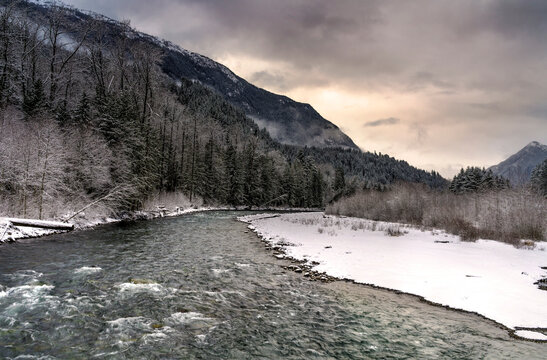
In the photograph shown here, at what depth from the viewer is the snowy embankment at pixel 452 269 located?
848 centimetres

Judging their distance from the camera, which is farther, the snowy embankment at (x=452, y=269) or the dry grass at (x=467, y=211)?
the dry grass at (x=467, y=211)

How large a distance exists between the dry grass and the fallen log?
92.9 ft

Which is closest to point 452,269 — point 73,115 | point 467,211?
point 467,211

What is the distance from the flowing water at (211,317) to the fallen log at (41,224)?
249 inches

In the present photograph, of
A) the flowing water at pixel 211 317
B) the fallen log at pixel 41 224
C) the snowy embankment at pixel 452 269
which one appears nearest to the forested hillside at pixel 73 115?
the fallen log at pixel 41 224

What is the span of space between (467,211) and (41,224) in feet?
120

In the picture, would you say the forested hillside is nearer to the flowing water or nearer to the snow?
the flowing water

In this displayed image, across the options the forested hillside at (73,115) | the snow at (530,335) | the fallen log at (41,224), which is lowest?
the snow at (530,335)

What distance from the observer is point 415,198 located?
36.3m

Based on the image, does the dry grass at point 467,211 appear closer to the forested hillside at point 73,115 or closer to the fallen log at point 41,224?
the fallen log at point 41,224

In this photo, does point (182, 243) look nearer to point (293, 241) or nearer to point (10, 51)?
point (293, 241)

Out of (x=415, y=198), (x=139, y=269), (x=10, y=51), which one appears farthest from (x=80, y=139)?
(x=415, y=198)

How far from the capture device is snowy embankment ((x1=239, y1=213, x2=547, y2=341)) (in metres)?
8.48

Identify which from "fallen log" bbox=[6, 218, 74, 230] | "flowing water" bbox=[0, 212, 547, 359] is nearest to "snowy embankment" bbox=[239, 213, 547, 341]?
"flowing water" bbox=[0, 212, 547, 359]
